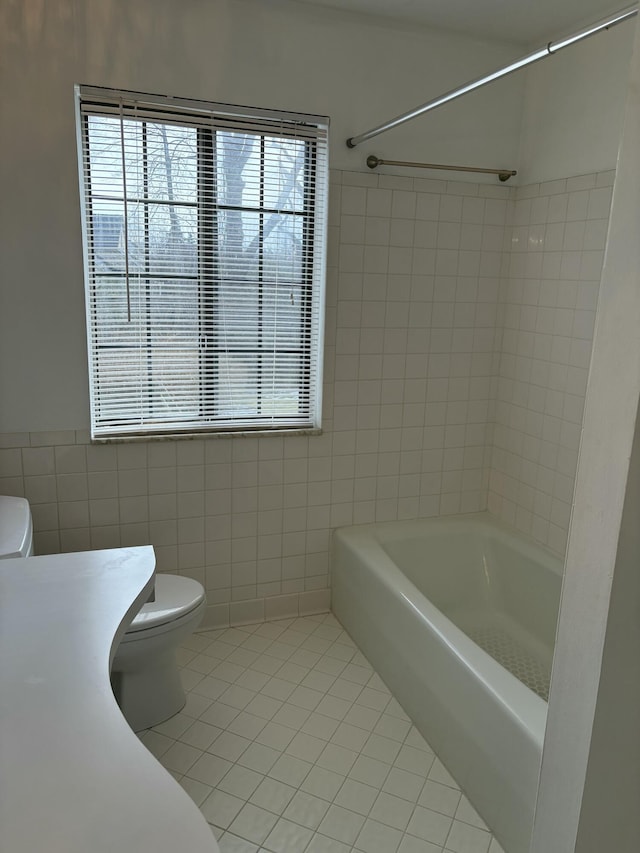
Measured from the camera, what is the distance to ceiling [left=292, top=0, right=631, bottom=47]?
7.59 ft

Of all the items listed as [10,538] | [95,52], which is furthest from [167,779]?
[95,52]

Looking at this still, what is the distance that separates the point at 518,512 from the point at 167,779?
238 cm

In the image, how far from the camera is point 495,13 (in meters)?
2.41

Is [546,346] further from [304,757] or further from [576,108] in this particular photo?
[304,757]

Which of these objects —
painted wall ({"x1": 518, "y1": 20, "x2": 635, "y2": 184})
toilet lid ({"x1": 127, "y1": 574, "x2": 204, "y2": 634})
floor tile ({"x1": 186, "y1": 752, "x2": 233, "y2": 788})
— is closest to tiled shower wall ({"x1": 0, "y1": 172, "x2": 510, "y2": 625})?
painted wall ({"x1": 518, "y1": 20, "x2": 635, "y2": 184})

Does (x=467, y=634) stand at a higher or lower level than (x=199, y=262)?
lower

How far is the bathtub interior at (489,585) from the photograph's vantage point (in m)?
2.60

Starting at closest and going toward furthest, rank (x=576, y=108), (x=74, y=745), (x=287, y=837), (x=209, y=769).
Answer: (x=74, y=745), (x=287, y=837), (x=209, y=769), (x=576, y=108)

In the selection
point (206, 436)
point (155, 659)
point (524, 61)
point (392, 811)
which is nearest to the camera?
point (524, 61)

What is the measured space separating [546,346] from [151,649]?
1.98 metres

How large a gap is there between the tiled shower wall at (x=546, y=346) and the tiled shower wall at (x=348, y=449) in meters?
0.09

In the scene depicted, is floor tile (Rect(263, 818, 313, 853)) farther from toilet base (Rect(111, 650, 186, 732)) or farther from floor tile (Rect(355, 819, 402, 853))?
toilet base (Rect(111, 650, 186, 732))

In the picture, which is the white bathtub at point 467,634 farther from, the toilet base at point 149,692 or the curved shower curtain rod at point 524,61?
the curved shower curtain rod at point 524,61

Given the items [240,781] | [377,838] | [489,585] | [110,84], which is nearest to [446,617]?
[489,585]
